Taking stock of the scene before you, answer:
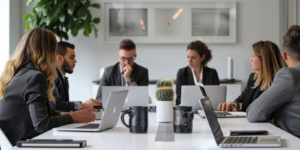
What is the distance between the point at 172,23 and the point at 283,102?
320 centimetres

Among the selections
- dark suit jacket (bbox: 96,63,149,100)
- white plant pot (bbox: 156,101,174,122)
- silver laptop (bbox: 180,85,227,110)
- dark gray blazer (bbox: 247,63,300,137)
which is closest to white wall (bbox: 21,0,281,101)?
dark suit jacket (bbox: 96,63,149,100)

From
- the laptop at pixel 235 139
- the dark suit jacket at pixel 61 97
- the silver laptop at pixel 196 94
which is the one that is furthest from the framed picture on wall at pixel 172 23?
the laptop at pixel 235 139

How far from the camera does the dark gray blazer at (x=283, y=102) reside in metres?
1.61

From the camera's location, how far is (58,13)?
13.5 feet

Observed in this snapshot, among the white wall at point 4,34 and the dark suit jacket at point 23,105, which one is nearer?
the dark suit jacket at point 23,105

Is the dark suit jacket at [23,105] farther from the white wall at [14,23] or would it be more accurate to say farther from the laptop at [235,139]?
the white wall at [14,23]

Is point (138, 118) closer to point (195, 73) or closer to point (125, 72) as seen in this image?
point (125, 72)

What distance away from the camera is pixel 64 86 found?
109 inches

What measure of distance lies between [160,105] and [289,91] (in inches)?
29.5

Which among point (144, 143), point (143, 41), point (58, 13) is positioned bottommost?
point (144, 143)

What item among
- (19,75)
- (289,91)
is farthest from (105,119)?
(289,91)

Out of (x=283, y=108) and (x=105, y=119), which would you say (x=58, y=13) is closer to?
(x=105, y=119)

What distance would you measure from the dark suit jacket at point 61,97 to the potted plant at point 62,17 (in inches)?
63.6

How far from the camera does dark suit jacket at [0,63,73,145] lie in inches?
62.3
